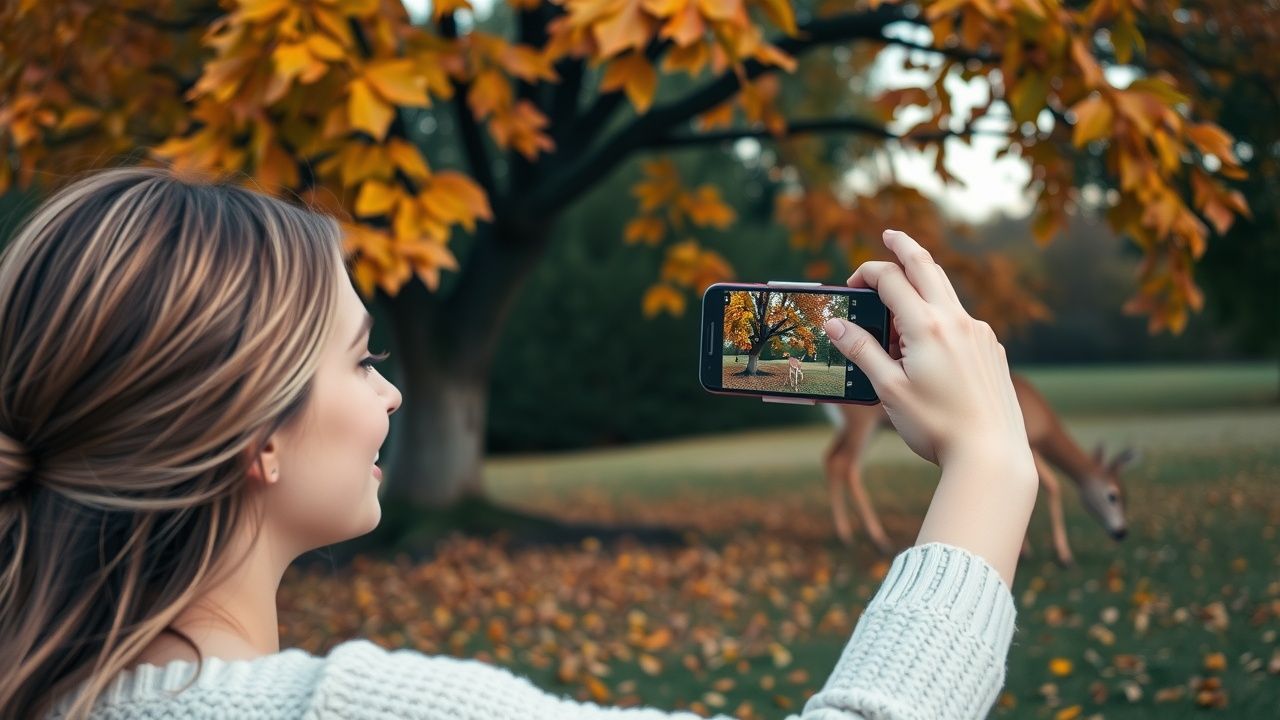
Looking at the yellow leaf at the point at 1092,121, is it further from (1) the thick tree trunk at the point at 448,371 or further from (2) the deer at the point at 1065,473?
(1) the thick tree trunk at the point at 448,371

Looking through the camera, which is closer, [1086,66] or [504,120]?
[1086,66]

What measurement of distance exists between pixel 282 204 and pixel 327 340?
20 centimetres

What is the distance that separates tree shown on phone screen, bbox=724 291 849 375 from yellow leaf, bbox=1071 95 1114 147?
6.82 feet

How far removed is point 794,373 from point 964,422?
0.40m

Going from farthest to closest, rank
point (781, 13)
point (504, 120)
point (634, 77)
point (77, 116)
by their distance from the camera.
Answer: point (77, 116)
point (504, 120)
point (634, 77)
point (781, 13)

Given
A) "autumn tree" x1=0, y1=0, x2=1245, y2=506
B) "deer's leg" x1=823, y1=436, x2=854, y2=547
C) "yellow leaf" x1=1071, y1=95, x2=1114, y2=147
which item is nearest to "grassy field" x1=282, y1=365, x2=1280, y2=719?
"deer's leg" x1=823, y1=436, x2=854, y2=547

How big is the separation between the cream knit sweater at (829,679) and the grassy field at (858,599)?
8.45ft

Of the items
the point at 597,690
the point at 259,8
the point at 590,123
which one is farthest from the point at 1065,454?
the point at 259,8

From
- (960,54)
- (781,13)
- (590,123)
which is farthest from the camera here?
(590,123)

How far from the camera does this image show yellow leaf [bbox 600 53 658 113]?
3.36 meters

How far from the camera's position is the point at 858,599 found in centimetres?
552

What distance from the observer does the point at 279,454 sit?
1251 millimetres

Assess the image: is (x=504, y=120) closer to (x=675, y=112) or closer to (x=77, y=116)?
(x=77, y=116)

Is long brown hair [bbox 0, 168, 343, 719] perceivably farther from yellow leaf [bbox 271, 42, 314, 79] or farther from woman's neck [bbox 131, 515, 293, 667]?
yellow leaf [bbox 271, 42, 314, 79]
